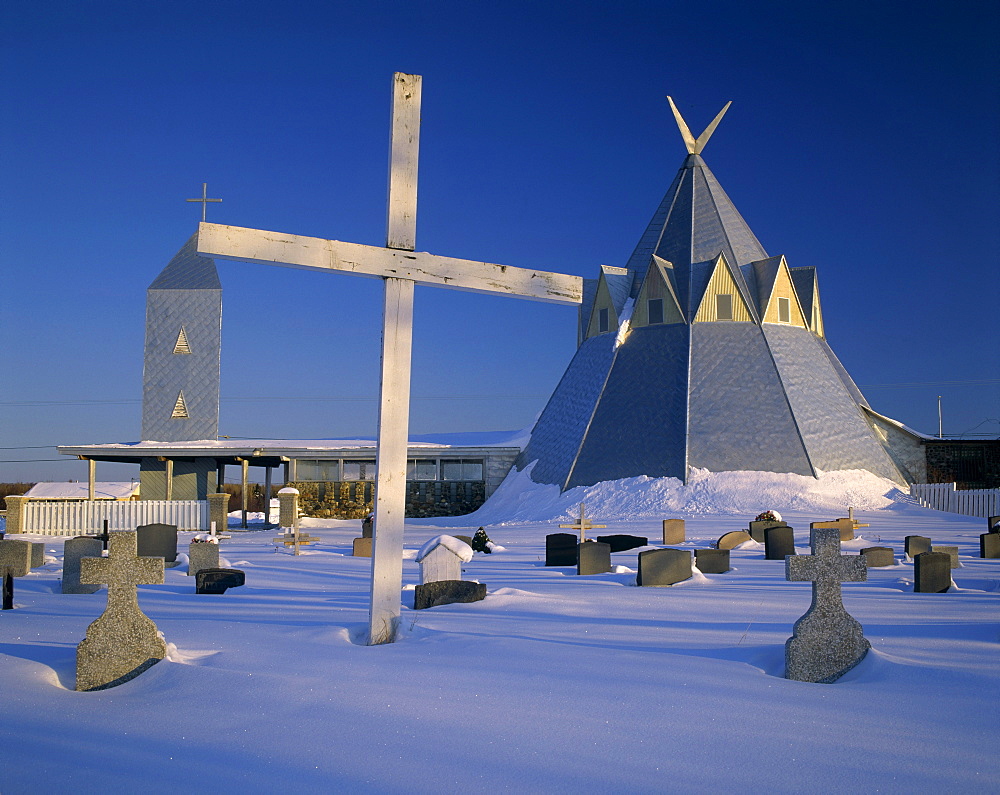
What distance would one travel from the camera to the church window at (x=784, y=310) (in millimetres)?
29203

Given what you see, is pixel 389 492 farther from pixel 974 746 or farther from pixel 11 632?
pixel 974 746

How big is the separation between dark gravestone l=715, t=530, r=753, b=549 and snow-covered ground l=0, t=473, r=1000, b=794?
6901 millimetres

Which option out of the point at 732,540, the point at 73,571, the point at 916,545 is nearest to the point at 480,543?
the point at 732,540

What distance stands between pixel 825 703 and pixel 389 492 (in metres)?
3.51

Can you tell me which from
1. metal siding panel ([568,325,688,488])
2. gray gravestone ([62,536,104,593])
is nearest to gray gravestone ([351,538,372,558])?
gray gravestone ([62,536,104,593])

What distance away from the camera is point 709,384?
88.5ft

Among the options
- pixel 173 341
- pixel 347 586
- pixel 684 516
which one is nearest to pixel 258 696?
pixel 347 586

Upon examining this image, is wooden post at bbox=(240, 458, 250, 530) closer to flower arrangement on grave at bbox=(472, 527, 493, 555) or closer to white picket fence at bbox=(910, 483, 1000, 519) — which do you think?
flower arrangement on grave at bbox=(472, 527, 493, 555)

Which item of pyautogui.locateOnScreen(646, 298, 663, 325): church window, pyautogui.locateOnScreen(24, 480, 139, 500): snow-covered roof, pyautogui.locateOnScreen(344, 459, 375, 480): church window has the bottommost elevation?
pyautogui.locateOnScreen(24, 480, 139, 500): snow-covered roof

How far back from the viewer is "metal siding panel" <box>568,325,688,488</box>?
25906 mm

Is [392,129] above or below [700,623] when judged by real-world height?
above

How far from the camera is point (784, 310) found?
29.3m

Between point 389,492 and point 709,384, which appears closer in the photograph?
point 389,492

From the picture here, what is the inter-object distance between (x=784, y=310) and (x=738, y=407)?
5.14 m
